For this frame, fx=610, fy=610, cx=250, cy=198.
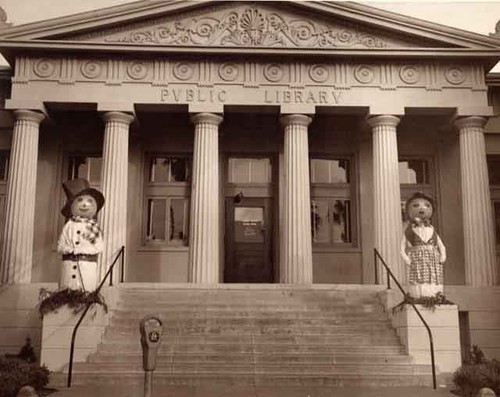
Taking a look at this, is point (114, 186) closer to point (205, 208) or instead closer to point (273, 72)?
point (205, 208)

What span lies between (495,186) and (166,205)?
11976 mm

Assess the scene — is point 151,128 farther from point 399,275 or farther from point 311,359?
point 311,359

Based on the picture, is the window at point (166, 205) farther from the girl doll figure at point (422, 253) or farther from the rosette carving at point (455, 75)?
the girl doll figure at point (422, 253)

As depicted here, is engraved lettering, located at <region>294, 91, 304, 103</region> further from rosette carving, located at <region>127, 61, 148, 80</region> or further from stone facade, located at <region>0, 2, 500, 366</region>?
rosette carving, located at <region>127, 61, 148, 80</region>

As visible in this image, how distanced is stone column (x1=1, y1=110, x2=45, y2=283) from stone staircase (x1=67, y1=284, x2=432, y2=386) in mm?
3492

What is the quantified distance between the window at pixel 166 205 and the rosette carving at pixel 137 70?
3991 mm

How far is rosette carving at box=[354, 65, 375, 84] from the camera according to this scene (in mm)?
19078

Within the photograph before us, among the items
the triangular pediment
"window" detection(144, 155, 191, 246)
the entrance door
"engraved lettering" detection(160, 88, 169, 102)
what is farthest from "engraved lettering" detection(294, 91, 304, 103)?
"window" detection(144, 155, 191, 246)

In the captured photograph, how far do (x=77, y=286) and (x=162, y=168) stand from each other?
10.2m

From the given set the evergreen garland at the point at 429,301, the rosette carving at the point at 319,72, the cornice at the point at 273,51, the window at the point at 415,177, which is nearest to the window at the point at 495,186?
the window at the point at 415,177

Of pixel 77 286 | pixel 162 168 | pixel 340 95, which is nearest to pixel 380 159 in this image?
pixel 340 95

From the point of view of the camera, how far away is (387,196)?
719 inches

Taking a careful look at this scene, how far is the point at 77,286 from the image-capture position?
489 inches

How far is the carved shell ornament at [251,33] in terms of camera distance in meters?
18.8
